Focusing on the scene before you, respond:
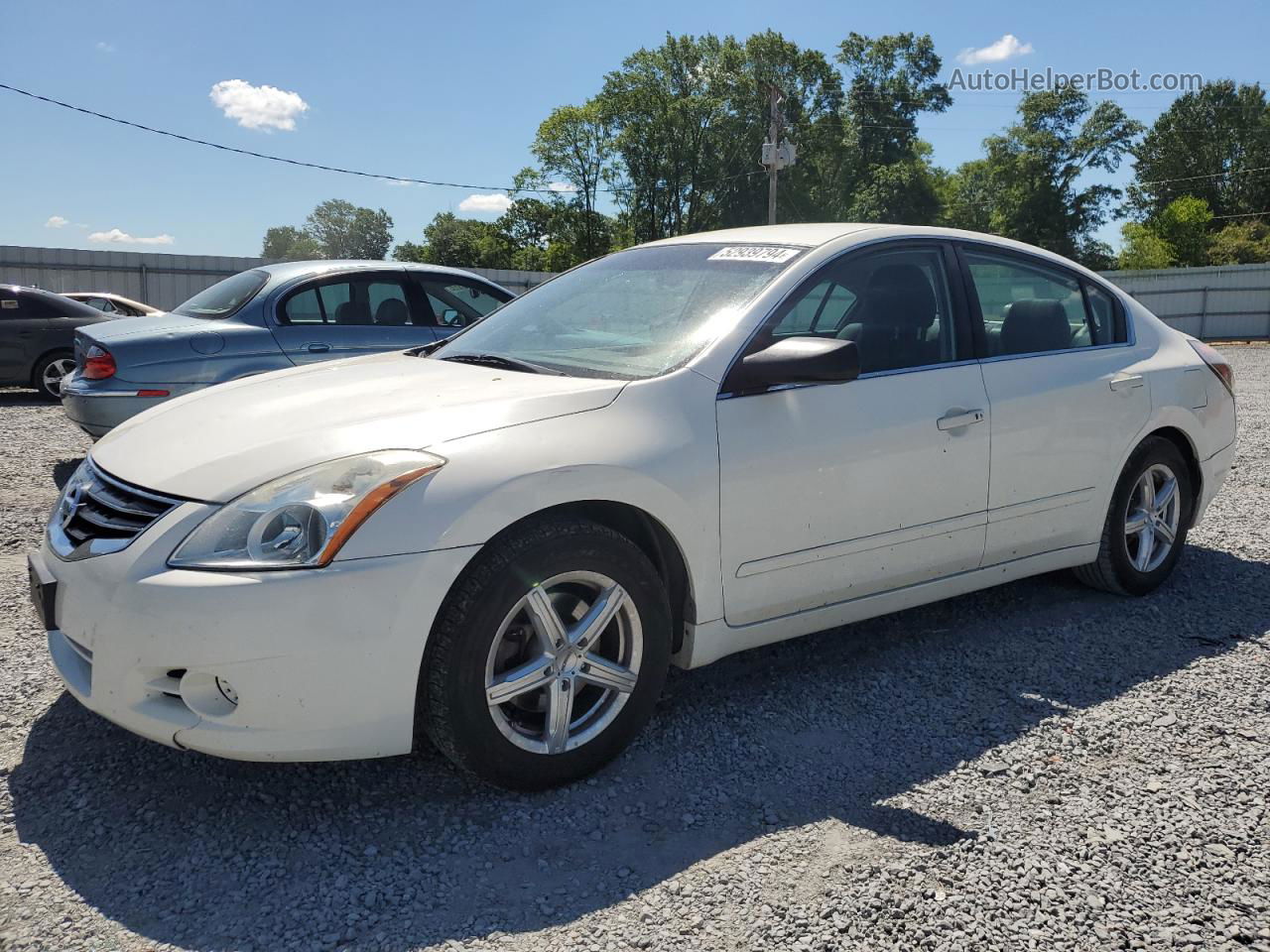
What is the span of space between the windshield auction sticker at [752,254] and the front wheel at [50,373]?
33.6ft

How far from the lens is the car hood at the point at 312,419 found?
2656 millimetres

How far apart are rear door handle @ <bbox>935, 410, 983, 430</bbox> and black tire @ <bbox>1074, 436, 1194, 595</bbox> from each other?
1.08m

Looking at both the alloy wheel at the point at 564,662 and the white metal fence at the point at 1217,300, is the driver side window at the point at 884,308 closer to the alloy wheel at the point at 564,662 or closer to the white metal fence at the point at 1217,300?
the alloy wheel at the point at 564,662

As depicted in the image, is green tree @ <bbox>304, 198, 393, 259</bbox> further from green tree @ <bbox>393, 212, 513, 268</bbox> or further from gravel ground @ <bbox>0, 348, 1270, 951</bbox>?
gravel ground @ <bbox>0, 348, 1270, 951</bbox>

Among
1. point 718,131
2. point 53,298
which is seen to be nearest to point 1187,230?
point 718,131

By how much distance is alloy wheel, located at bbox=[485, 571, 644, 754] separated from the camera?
2.74 meters

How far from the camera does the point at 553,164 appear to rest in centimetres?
6556

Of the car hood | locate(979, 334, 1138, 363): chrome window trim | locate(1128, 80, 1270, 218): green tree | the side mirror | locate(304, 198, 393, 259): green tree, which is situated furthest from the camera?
locate(304, 198, 393, 259): green tree

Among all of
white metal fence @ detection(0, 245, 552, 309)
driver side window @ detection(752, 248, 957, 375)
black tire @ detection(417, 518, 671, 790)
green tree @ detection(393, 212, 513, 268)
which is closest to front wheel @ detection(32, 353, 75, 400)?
driver side window @ detection(752, 248, 957, 375)

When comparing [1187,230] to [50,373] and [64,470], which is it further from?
[64,470]

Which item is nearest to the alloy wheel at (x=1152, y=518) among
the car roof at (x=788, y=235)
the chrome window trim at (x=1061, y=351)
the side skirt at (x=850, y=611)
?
the side skirt at (x=850, y=611)

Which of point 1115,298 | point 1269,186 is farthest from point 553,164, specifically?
point 1115,298

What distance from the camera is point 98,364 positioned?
6.96 metres

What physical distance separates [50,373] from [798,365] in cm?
1112
